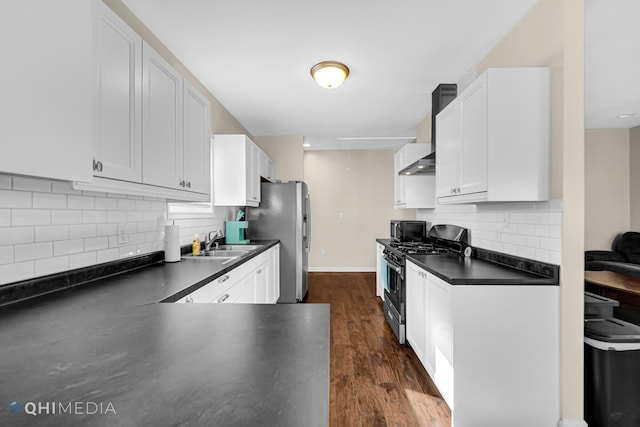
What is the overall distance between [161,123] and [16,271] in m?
1.00

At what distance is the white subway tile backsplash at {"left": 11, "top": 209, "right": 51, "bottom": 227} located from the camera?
130 centimetres

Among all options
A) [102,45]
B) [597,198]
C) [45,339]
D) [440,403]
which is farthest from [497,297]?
[597,198]

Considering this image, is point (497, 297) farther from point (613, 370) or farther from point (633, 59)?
point (633, 59)

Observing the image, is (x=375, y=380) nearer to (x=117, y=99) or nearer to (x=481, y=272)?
(x=481, y=272)

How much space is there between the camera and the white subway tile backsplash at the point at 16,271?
4.04 ft

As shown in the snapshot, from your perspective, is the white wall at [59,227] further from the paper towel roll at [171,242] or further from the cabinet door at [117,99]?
the cabinet door at [117,99]

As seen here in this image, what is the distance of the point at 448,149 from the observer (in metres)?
2.46

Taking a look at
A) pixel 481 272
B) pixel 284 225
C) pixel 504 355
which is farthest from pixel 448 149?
pixel 284 225

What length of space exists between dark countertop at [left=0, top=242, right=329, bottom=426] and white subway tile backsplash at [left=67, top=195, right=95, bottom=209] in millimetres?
536

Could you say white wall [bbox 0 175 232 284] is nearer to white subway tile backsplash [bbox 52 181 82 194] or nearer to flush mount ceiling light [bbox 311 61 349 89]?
white subway tile backsplash [bbox 52 181 82 194]

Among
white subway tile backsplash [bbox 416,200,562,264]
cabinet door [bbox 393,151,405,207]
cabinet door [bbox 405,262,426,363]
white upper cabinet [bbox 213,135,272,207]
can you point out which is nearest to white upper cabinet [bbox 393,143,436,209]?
cabinet door [bbox 393,151,405,207]

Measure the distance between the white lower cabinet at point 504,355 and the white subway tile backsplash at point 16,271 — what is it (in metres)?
2.16

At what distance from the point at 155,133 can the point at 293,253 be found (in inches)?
112

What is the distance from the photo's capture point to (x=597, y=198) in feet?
15.6
